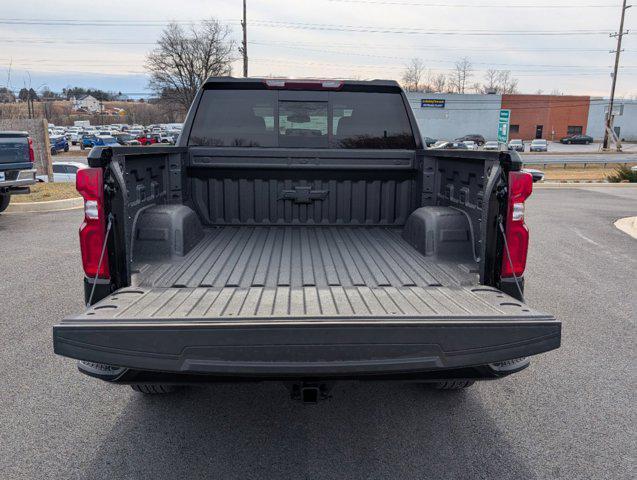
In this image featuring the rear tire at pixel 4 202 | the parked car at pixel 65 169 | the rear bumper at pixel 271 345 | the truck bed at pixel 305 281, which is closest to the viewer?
the rear bumper at pixel 271 345

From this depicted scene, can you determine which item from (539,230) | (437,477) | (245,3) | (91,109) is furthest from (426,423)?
(91,109)

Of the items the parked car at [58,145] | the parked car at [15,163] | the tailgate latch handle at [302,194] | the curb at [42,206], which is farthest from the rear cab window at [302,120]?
the parked car at [58,145]

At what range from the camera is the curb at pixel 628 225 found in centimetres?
1042

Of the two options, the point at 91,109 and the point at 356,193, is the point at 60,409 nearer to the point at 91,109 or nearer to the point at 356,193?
the point at 356,193

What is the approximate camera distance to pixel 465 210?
3576 mm

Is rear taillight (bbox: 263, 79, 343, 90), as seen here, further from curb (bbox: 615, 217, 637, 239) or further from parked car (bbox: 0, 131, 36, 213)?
curb (bbox: 615, 217, 637, 239)

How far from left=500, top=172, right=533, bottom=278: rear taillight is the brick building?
78172 mm

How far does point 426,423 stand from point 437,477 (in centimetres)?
57

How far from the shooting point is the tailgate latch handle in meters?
4.53

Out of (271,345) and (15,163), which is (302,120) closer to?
(271,345)

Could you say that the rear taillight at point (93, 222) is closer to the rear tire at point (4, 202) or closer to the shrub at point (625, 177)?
the rear tire at point (4, 202)

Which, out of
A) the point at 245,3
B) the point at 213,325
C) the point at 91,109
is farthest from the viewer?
the point at 91,109

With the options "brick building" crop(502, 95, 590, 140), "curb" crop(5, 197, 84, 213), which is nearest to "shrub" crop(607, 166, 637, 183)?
"curb" crop(5, 197, 84, 213)

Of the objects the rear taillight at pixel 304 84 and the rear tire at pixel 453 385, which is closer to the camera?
the rear tire at pixel 453 385
